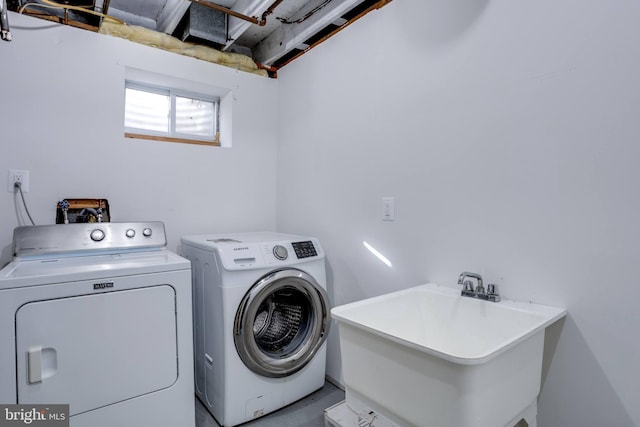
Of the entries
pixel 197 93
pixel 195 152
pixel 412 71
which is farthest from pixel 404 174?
pixel 197 93

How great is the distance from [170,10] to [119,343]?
1.98m

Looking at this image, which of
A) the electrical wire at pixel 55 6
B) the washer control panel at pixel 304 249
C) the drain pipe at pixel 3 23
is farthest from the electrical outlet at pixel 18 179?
the washer control panel at pixel 304 249

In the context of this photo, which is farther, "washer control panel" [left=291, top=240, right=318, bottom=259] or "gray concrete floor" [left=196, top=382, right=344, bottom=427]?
"washer control panel" [left=291, top=240, right=318, bottom=259]

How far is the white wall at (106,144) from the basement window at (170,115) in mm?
218

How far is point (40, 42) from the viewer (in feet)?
6.08

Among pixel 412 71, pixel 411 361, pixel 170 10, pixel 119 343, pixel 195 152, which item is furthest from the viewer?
pixel 195 152

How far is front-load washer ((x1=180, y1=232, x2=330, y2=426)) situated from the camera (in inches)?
67.1

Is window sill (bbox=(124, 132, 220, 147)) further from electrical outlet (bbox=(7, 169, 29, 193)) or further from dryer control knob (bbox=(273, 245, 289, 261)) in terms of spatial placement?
dryer control knob (bbox=(273, 245, 289, 261))

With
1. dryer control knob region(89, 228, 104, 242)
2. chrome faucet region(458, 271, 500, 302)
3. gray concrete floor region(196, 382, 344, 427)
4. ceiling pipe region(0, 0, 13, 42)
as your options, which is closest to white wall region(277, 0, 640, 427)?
chrome faucet region(458, 271, 500, 302)

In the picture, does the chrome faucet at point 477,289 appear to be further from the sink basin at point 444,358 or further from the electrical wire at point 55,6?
the electrical wire at point 55,6

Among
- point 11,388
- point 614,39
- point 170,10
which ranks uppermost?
point 170,10

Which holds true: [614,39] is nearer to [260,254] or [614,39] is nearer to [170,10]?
[260,254]

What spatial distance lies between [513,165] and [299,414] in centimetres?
167

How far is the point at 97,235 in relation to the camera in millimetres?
1720
